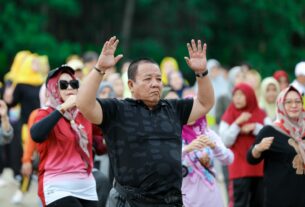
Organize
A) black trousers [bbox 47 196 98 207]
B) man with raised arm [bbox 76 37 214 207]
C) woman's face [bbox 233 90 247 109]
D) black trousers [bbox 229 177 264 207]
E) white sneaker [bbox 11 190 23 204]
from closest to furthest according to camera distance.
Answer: man with raised arm [bbox 76 37 214 207], black trousers [bbox 47 196 98 207], black trousers [bbox 229 177 264 207], woman's face [bbox 233 90 247 109], white sneaker [bbox 11 190 23 204]

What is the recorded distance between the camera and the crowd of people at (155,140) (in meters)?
6.34

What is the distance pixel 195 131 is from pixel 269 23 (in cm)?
2409

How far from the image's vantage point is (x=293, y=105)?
845 cm

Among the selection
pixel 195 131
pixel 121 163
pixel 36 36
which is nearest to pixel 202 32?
pixel 36 36

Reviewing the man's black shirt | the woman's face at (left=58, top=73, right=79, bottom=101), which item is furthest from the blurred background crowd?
the man's black shirt

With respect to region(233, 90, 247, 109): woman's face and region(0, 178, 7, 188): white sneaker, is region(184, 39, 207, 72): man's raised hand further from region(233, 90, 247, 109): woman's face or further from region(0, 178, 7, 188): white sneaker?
region(0, 178, 7, 188): white sneaker

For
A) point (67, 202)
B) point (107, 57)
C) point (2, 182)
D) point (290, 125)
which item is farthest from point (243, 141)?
point (2, 182)

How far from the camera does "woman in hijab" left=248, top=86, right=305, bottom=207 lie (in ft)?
27.0

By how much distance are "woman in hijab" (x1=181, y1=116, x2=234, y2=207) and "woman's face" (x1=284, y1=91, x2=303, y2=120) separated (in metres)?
0.73

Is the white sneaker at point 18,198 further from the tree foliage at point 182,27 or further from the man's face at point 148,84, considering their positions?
the tree foliage at point 182,27

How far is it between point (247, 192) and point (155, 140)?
12.2 feet

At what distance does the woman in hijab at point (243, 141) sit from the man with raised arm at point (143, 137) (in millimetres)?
3474

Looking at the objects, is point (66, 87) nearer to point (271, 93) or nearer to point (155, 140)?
point (155, 140)

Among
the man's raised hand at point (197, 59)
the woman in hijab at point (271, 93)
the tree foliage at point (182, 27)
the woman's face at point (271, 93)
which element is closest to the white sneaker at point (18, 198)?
the woman in hijab at point (271, 93)
